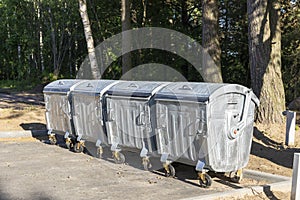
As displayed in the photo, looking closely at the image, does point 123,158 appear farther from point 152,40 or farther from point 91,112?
point 152,40

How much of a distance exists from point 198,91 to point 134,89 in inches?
63.0

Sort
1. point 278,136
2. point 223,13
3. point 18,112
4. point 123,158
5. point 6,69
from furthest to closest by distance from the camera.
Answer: point 6,69, point 223,13, point 18,112, point 278,136, point 123,158

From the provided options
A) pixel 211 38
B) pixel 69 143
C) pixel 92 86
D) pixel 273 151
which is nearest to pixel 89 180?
pixel 92 86

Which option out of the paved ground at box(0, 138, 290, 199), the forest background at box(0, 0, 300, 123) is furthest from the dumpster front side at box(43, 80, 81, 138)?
the forest background at box(0, 0, 300, 123)

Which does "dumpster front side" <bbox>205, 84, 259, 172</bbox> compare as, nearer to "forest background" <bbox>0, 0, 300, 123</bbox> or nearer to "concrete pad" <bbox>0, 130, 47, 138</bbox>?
"forest background" <bbox>0, 0, 300, 123</bbox>

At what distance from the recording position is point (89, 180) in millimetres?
7113

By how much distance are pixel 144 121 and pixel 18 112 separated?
9.36 metres

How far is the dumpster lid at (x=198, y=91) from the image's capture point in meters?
6.47

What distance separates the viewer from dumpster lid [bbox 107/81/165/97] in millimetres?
7637

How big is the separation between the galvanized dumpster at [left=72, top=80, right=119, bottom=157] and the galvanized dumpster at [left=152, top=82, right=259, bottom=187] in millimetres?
1793

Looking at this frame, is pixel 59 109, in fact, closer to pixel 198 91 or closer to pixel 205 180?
pixel 198 91

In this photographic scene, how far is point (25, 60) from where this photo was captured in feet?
138

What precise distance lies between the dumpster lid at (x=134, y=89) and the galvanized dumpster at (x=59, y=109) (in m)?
1.60

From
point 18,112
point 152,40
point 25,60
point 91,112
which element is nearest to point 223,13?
point 152,40
